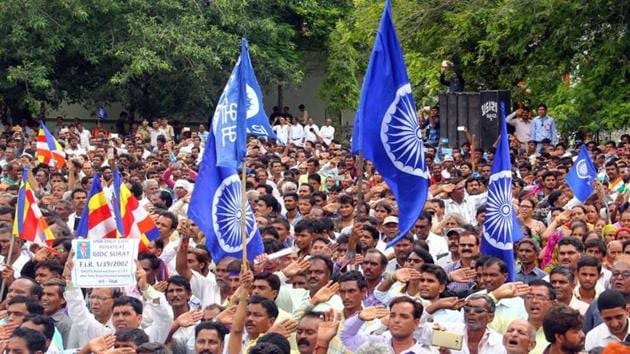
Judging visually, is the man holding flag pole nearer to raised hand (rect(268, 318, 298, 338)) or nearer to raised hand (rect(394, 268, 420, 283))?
raised hand (rect(394, 268, 420, 283))

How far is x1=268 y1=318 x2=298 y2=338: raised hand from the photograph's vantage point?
8180 millimetres

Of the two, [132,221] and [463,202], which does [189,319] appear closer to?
[132,221]

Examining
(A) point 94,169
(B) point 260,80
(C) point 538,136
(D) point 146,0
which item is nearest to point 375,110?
(A) point 94,169

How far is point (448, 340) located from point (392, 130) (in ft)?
6.79

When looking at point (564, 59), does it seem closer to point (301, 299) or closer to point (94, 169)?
point (94, 169)

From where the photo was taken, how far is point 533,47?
22578mm

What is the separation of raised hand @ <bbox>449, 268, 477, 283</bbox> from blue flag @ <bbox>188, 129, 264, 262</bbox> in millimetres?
1540

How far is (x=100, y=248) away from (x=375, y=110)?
2.05 meters

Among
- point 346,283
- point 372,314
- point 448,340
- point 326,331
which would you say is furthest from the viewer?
point 346,283

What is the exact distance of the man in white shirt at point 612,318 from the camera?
321 inches

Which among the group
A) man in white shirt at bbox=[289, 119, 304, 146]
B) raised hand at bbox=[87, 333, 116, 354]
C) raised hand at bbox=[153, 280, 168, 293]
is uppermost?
man in white shirt at bbox=[289, 119, 304, 146]

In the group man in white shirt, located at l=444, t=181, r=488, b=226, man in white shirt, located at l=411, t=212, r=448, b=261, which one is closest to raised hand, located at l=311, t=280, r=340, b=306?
man in white shirt, located at l=411, t=212, r=448, b=261

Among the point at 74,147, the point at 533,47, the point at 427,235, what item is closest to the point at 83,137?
the point at 74,147

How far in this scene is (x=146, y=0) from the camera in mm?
30266
